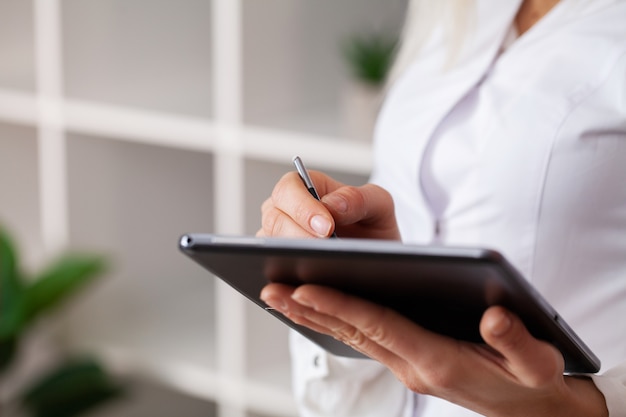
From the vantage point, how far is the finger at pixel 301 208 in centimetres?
72

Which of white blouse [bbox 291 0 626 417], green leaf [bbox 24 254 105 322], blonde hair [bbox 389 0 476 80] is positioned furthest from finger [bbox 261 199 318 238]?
green leaf [bbox 24 254 105 322]

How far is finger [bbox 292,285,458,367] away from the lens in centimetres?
62

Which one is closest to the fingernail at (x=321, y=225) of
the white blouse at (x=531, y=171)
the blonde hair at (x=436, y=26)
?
the white blouse at (x=531, y=171)

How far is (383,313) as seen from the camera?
2.07 ft

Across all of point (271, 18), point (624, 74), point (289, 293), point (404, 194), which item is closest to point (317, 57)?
point (271, 18)

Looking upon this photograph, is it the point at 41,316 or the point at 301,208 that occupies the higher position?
the point at 301,208

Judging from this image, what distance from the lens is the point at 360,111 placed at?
1.69m

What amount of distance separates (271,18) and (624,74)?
92 centimetres

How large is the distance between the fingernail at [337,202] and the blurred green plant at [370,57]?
971 millimetres

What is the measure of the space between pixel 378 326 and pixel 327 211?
0.42 ft

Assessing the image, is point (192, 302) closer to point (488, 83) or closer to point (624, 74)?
point (488, 83)

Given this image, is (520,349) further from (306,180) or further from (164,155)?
(164,155)

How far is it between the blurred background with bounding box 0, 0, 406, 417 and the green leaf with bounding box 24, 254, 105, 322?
0.01 meters

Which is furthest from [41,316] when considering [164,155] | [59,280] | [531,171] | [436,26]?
Answer: [531,171]
